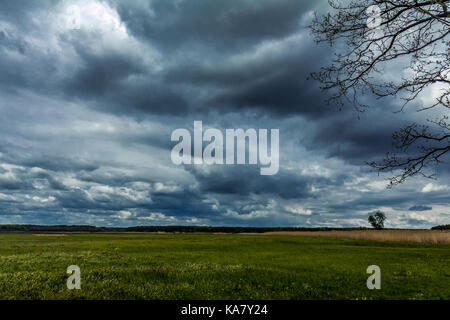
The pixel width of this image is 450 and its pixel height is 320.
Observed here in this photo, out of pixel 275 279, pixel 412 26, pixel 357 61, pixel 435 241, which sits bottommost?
pixel 435 241

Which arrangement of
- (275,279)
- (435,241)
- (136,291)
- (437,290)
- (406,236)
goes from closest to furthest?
1. (136,291)
2. (437,290)
3. (275,279)
4. (435,241)
5. (406,236)

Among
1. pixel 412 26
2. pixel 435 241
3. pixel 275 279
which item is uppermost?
pixel 412 26

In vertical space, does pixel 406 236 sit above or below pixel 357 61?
below

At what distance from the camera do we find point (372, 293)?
1349cm

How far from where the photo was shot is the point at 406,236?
6469 cm

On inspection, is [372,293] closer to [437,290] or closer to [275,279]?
[437,290]

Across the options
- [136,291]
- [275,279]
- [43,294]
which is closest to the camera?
[43,294]
